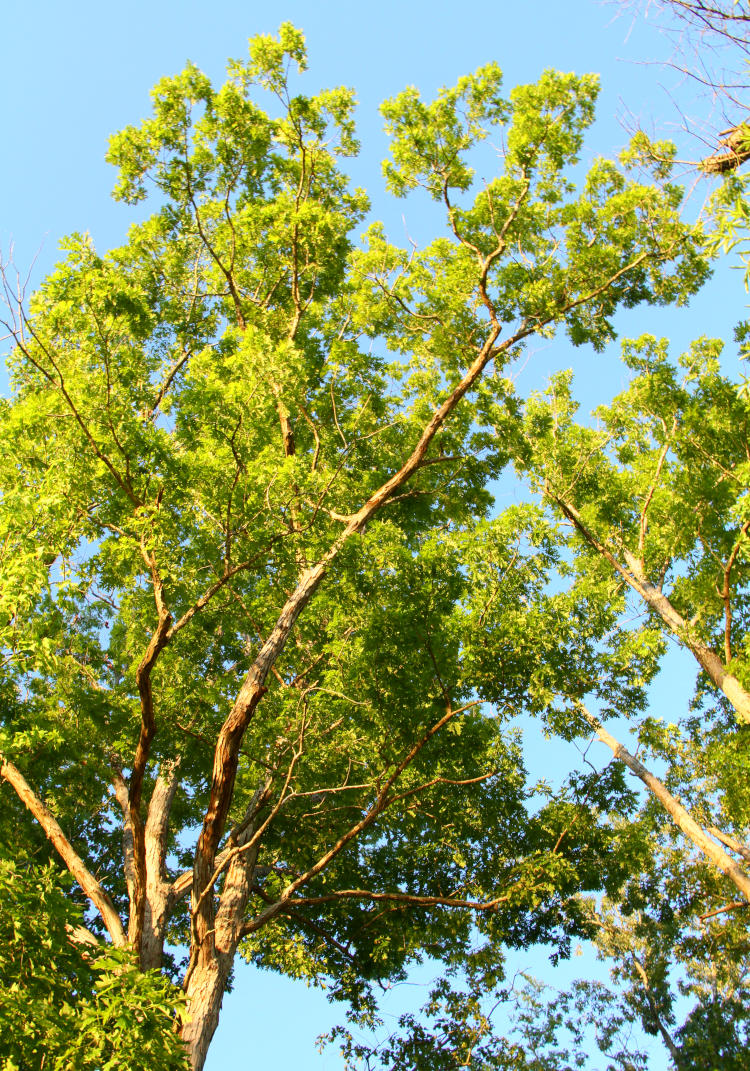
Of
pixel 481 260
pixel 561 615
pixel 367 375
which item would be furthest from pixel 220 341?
pixel 561 615

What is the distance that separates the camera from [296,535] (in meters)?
8.48

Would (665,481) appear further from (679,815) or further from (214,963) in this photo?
(214,963)

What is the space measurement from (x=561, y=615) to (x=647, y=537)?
22.4ft

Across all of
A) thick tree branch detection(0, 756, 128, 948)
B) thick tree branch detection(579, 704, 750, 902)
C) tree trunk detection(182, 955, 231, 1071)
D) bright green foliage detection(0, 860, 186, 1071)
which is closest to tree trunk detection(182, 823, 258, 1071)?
tree trunk detection(182, 955, 231, 1071)

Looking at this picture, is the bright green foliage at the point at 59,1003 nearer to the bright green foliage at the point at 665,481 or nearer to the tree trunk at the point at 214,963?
the tree trunk at the point at 214,963

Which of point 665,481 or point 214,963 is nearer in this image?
point 214,963

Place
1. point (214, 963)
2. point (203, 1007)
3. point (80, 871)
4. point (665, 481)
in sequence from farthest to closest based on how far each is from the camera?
point (665, 481)
point (80, 871)
point (214, 963)
point (203, 1007)

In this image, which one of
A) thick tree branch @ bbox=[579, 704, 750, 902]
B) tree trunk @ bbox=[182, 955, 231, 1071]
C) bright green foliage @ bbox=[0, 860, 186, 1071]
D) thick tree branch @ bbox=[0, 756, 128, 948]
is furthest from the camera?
thick tree branch @ bbox=[579, 704, 750, 902]

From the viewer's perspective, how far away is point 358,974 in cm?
1126

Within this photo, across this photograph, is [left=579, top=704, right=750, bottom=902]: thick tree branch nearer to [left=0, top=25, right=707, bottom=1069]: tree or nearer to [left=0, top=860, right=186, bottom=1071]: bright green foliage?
[left=0, top=25, right=707, bottom=1069]: tree

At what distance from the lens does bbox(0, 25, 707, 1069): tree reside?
8.16 metres

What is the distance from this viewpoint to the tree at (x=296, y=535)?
8.16 metres

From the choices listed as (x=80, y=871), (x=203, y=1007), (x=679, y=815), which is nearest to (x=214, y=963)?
→ (x=203, y=1007)

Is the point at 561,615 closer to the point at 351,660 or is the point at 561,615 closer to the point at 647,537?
the point at 351,660
